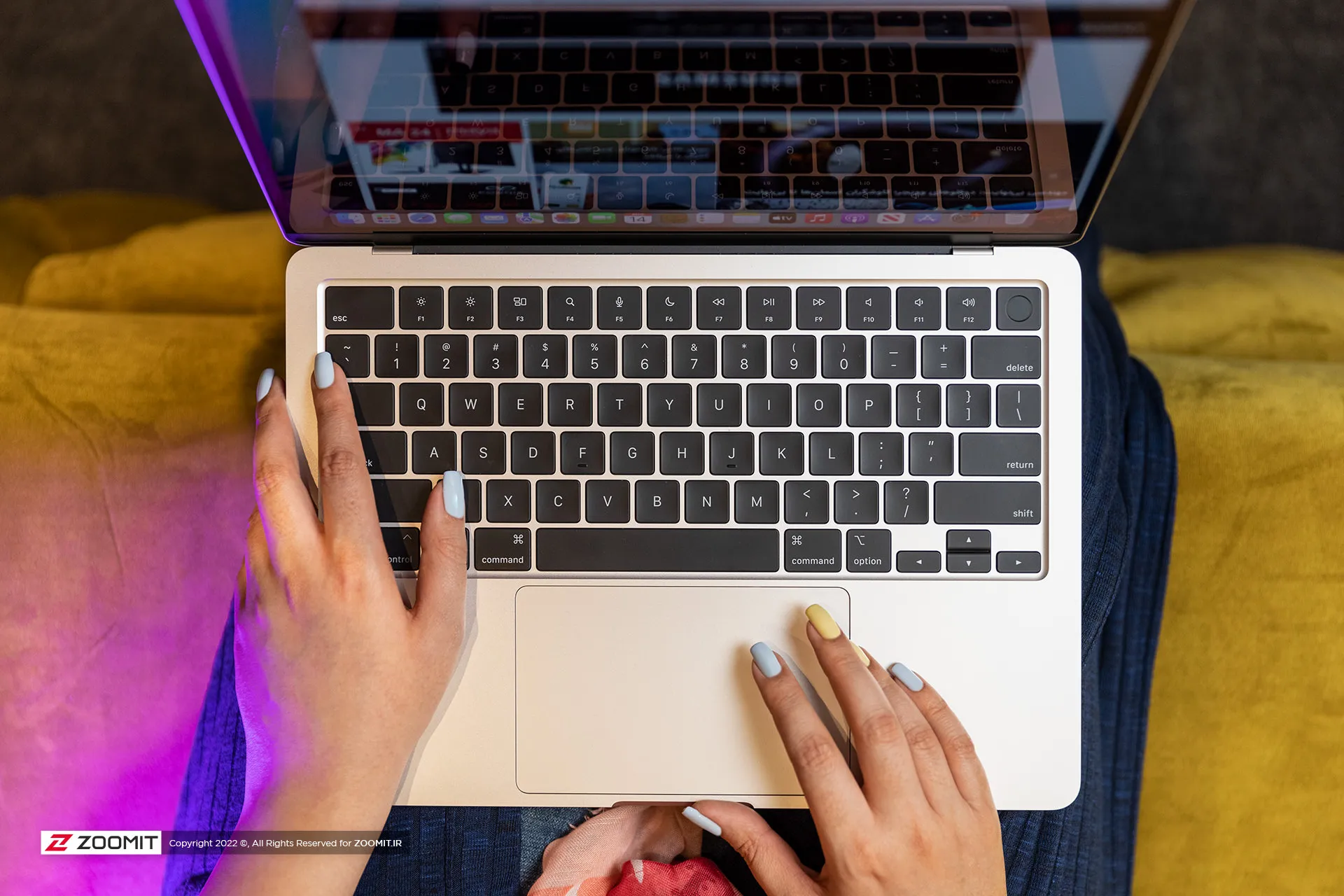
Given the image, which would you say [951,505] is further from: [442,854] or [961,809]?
[442,854]

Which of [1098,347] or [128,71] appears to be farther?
[128,71]

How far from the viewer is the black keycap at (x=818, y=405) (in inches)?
25.9

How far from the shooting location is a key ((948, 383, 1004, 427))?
66cm

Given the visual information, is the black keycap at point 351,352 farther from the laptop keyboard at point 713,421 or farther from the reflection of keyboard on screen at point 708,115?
the reflection of keyboard on screen at point 708,115

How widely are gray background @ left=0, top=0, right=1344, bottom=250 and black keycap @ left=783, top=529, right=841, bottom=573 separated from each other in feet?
2.55

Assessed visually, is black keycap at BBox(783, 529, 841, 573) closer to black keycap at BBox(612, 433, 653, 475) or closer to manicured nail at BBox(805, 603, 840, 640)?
manicured nail at BBox(805, 603, 840, 640)

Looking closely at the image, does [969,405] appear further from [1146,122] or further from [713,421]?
[1146,122]

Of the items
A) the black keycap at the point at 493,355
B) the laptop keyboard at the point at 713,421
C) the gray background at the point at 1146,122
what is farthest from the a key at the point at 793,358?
the gray background at the point at 1146,122

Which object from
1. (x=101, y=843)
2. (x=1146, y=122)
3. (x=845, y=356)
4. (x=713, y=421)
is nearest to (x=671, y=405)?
(x=713, y=421)

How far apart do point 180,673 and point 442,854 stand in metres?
0.35

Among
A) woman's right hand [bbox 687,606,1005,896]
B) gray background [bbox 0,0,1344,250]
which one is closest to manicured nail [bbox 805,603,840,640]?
woman's right hand [bbox 687,606,1005,896]

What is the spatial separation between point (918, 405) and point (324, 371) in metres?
0.48

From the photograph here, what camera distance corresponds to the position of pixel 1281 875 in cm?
82

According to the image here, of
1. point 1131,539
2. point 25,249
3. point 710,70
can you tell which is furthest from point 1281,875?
point 25,249
